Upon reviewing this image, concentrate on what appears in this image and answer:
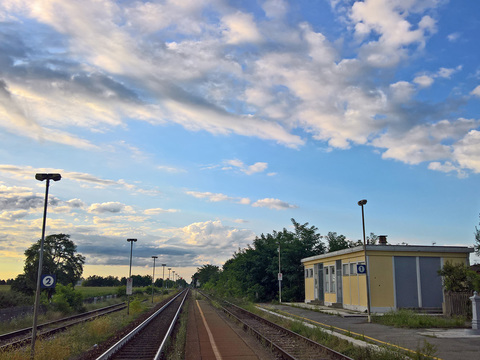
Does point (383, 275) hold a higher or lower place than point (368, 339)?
higher

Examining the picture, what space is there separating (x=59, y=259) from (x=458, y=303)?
5178cm

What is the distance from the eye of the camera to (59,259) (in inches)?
2291

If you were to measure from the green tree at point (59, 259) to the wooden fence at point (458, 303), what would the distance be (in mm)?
48916

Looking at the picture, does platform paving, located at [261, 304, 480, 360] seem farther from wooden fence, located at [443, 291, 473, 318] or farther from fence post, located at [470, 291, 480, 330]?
wooden fence, located at [443, 291, 473, 318]

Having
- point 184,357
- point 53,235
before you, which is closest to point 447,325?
point 184,357

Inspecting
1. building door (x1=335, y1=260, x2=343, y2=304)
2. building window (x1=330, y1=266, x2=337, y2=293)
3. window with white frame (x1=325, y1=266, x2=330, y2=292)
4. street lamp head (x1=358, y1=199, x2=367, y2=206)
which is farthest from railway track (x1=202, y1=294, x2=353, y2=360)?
window with white frame (x1=325, y1=266, x2=330, y2=292)

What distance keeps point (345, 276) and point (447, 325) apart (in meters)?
11.2

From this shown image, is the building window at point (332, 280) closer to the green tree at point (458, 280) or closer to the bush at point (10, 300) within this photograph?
the green tree at point (458, 280)

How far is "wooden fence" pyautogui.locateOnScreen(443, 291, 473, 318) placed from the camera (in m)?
21.6

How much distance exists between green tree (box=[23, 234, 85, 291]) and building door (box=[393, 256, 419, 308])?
4536 cm

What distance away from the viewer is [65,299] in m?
33.7

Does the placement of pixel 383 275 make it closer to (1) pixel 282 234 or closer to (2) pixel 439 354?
(2) pixel 439 354

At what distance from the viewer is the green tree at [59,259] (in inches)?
2156

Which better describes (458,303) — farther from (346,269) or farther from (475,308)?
(346,269)
